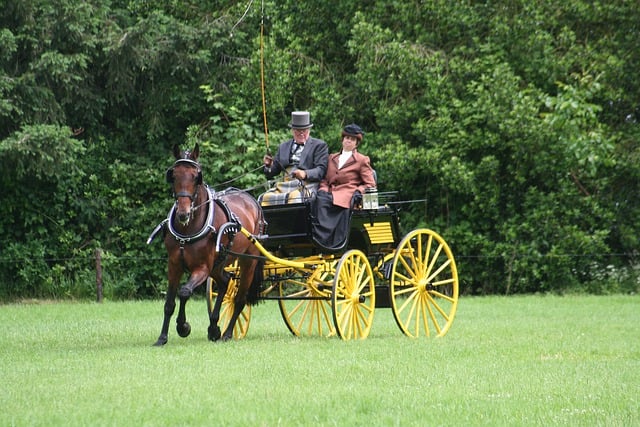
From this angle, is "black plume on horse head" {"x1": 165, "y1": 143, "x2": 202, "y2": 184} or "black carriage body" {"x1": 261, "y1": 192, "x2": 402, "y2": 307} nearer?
"black plume on horse head" {"x1": 165, "y1": 143, "x2": 202, "y2": 184}

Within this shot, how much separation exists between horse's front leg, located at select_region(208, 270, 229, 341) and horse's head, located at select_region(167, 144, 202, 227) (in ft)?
3.68

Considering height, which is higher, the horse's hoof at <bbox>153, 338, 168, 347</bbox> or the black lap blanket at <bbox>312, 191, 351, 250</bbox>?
the black lap blanket at <bbox>312, 191, 351, 250</bbox>

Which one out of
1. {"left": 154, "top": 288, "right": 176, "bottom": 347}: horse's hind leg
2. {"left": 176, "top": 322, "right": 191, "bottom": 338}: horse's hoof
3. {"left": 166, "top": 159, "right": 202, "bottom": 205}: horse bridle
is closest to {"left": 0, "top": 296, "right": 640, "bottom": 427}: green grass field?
{"left": 176, "top": 322, "right": 191, "bottom": 338}: horse's hoof

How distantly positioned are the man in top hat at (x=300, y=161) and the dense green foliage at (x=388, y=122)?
25.6 ft

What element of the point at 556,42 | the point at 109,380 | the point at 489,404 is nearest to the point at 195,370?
the point at 109,380

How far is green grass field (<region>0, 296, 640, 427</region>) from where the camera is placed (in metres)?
7.02

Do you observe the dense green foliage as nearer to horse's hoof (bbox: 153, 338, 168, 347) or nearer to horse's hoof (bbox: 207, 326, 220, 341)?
horse's hoof (bbox: 207, 326, 220, 341)

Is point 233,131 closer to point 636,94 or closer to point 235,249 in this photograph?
point 636,94

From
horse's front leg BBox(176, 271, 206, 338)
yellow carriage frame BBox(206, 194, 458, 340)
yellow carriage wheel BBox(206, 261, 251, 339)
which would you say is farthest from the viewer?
yellow carriage wheel BBox(206, 261, 251, 339)

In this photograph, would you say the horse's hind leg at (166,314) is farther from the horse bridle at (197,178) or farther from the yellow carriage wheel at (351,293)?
the yellow carriage wheel at (351,293)

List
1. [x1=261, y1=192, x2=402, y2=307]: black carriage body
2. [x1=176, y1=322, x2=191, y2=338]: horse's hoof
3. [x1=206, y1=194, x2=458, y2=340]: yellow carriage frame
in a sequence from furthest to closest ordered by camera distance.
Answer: [x1=261, y1=192, x2=402, y2=307]: black carriage body
[x1=206, y1=194, x2=458, y2=340]: yellow carriage frame
[x1=176, y1=322, x2=191, y2=338]: horse's hoof

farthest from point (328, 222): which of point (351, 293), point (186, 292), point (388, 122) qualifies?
point (388, 122)

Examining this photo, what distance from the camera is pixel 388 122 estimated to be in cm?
2092

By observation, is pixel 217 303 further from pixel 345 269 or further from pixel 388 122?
pixel 388 122
